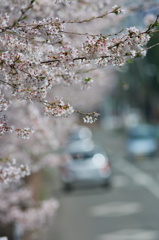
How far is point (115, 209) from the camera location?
1656 centimetres

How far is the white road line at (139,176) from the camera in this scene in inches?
790

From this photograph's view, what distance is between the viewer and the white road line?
790 inches

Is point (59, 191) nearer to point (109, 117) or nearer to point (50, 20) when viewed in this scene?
point (50, 20)

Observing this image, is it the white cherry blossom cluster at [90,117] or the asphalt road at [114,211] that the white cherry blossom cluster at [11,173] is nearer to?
the white cherry blossom cluster at [90,117]

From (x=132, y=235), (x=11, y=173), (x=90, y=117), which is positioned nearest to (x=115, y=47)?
(x=90, y=117)

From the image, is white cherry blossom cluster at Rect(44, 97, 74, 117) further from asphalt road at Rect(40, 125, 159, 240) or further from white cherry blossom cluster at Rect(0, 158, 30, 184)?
asphalt road at Rect(40, 125, 159, 240)

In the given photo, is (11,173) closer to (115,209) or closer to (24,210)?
(24,210)

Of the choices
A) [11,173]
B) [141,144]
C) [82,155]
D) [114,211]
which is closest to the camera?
[11,173]

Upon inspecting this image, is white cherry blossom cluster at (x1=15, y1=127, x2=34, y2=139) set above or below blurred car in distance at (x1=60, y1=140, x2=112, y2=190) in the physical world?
below

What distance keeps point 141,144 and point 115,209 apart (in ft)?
44.5

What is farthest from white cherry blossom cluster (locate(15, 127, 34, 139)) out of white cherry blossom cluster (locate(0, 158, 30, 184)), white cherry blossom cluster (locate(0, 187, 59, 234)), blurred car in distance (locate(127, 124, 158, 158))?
blurred car in distance (locate(127, 124, 158, 158))

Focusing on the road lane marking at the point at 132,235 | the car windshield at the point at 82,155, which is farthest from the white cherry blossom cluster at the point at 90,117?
the car windshield at the point at 82,155

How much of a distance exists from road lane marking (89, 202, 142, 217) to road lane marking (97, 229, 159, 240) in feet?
7.59

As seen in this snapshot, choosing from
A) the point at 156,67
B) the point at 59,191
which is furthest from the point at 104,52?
the point at 156,67
